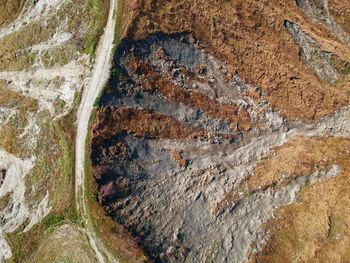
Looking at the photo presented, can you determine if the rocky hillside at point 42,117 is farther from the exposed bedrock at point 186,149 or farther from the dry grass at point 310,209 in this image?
the dry grass at point 310,209

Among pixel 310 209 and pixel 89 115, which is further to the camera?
pixel 310 209

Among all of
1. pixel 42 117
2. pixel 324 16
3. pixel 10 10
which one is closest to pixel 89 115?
pixel 42 117

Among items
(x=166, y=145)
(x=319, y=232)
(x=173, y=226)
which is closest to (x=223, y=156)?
(x=166, y=145)

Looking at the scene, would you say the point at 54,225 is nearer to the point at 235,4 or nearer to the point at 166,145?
the point at 166,145

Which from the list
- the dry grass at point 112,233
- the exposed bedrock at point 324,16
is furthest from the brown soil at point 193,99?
the exposed bedrock at point 324,16

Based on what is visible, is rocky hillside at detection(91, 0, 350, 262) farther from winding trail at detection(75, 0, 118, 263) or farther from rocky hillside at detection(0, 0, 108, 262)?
rocky hillside at detection(0, 0, 108, 262)

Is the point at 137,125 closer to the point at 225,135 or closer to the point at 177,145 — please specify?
the point at 177,145
